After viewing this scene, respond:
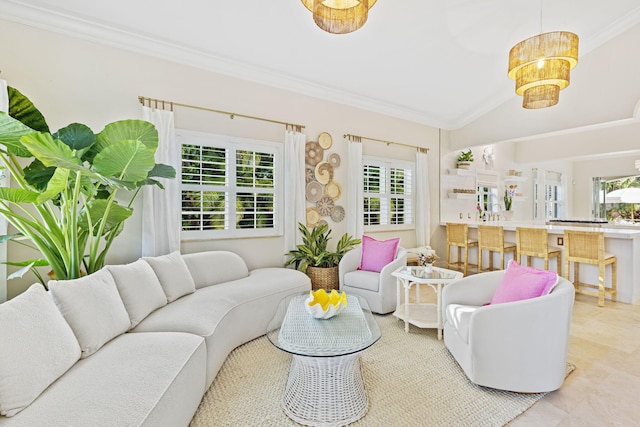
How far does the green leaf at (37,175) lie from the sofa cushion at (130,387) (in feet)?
4.74

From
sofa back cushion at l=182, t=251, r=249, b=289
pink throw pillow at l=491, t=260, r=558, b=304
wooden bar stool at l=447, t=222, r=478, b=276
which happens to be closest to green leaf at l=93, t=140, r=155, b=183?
sofa back cushion at l=182, t=251, r=249, b=289

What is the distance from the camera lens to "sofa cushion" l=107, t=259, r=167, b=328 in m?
2.28

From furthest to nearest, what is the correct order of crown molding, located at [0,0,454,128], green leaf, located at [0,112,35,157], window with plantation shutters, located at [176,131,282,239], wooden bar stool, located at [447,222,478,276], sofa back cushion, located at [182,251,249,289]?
1. wooden bar stool, located at [447,222,478,276]
2. window with plantation shutters, located at [176,131,282,239]
3. sofa back cushion, located at [182,251,249,289]
4. crown molding, located at [0,0,454,128]
5. green leaf, located at [0,112,35,157]

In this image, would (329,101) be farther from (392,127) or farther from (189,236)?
(189,236)

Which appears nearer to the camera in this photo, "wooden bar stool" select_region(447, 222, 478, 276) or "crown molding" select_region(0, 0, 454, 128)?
"crown molding" select_region(0, 0, 454, 128)

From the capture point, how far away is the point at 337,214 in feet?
16.2

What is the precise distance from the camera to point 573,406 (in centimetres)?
203

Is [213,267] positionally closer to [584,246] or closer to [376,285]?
[376,285]

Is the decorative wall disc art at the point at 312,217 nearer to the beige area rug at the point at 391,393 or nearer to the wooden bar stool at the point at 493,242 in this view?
the beige area rug at the point at 391,393

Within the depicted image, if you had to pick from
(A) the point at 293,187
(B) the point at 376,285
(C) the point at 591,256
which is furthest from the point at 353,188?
(C) the point at 591,256

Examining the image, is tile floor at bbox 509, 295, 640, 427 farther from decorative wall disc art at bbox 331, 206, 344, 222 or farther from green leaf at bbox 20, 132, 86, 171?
green leaf at bbox 20, 132, 86, 171

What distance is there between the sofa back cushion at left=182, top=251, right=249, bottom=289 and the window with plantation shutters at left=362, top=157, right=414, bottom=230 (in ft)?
8.07

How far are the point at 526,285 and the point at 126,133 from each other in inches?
132

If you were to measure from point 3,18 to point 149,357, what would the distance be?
11.1ft
